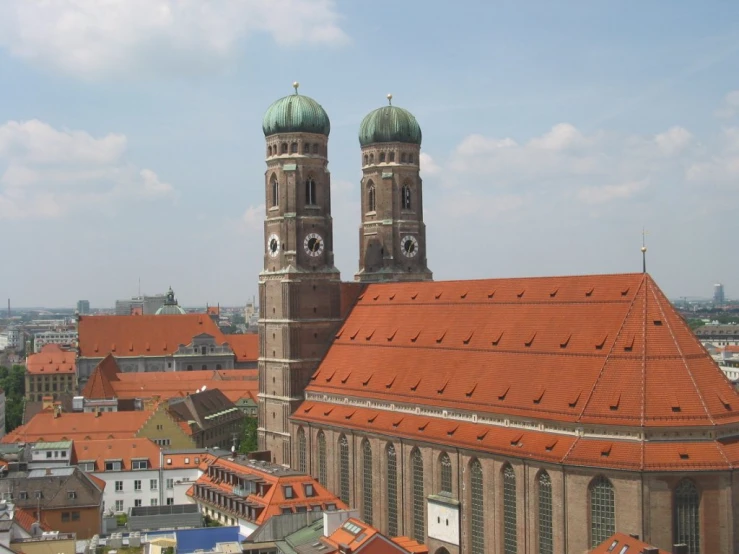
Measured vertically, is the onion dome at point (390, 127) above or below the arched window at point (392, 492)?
above

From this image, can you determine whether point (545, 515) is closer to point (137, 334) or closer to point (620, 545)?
point (620, 545)

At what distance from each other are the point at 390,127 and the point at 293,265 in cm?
2061

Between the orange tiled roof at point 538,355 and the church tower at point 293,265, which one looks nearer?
the orange tiled roof at point 538,355

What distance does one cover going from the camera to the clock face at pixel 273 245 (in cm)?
10669

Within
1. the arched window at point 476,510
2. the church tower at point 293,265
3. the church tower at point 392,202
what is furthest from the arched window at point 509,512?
the church tower at point 392,202

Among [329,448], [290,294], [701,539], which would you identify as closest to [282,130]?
[290,294]

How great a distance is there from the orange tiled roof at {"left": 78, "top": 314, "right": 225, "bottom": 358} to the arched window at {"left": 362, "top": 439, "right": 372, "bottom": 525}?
100 m

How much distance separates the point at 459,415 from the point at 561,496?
48.3 ft

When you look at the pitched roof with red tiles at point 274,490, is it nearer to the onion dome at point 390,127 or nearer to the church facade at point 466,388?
the church facade at point 466,388

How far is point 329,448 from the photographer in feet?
318

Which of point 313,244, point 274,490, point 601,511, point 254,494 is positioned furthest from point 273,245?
point 601,511

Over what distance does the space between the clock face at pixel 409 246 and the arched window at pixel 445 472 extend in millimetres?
36306

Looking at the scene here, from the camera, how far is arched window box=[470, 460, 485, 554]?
77.4 meters

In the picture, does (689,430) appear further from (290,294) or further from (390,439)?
(290,294)
